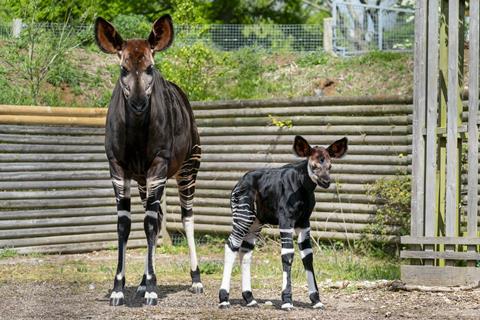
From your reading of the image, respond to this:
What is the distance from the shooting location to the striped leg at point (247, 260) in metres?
8.84

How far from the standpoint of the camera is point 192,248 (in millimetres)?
10883

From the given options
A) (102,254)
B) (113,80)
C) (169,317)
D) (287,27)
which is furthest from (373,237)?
(287,27)

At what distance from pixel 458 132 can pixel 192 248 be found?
10.2 feet

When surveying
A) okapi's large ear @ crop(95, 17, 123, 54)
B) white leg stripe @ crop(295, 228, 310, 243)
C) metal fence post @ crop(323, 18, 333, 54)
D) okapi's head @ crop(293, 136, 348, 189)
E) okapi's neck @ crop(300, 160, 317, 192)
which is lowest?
white leg stripe @ crop(295, 228, 310, 243)

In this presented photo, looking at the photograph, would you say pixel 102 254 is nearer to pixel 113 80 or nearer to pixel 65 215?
pixel 65 215

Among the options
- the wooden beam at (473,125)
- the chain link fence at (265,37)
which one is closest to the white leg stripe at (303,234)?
the wooden beam at (473,125)

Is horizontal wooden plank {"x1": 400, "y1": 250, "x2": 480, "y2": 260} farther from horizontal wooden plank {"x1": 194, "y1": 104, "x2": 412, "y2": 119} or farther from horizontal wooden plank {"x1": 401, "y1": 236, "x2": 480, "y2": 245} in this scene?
horizontal wooden plank {"x1": 194, "y1": 104, "x2": 412, "y2": 119}

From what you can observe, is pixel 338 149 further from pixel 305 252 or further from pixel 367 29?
pixel 367 29

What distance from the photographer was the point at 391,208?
41.7ft

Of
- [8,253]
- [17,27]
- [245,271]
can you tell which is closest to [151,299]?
[245,271]

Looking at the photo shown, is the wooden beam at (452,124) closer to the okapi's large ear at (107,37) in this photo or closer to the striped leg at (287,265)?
the striped leg at (287,265)

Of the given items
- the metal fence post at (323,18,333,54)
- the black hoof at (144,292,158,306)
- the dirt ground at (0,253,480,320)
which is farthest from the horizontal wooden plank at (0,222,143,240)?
the metal fence post at (323,18,333,54)

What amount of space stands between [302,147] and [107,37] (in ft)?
7.25

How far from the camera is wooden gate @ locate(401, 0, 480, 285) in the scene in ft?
32.8
